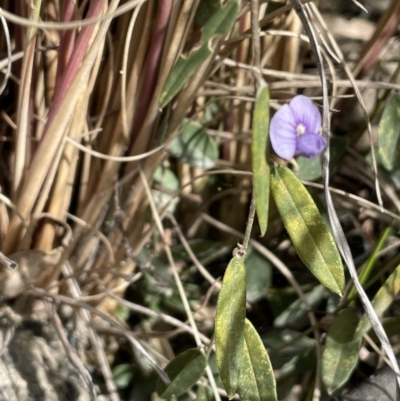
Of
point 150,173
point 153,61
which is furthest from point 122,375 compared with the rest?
point 153,61

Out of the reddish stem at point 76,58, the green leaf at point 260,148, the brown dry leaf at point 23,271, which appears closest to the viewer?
→ the green leaf at point 260,148

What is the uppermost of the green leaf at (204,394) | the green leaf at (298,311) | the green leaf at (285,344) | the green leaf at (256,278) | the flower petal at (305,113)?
the flower petal at (305,113)

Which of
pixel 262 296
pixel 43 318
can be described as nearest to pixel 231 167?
pixel 262 296

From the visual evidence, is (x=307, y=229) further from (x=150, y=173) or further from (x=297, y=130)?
(x=150, y=173)

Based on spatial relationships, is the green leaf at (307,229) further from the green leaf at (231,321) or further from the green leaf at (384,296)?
Answer: the green leaf at (384,296)

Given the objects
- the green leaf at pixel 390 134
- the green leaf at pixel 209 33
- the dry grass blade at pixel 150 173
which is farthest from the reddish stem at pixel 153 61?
the green leaf at pixel 390 134

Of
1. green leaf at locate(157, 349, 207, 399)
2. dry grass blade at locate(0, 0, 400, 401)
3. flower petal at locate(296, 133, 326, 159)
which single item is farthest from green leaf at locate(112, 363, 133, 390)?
flower petal at locate(296, 133, 326, 159)
